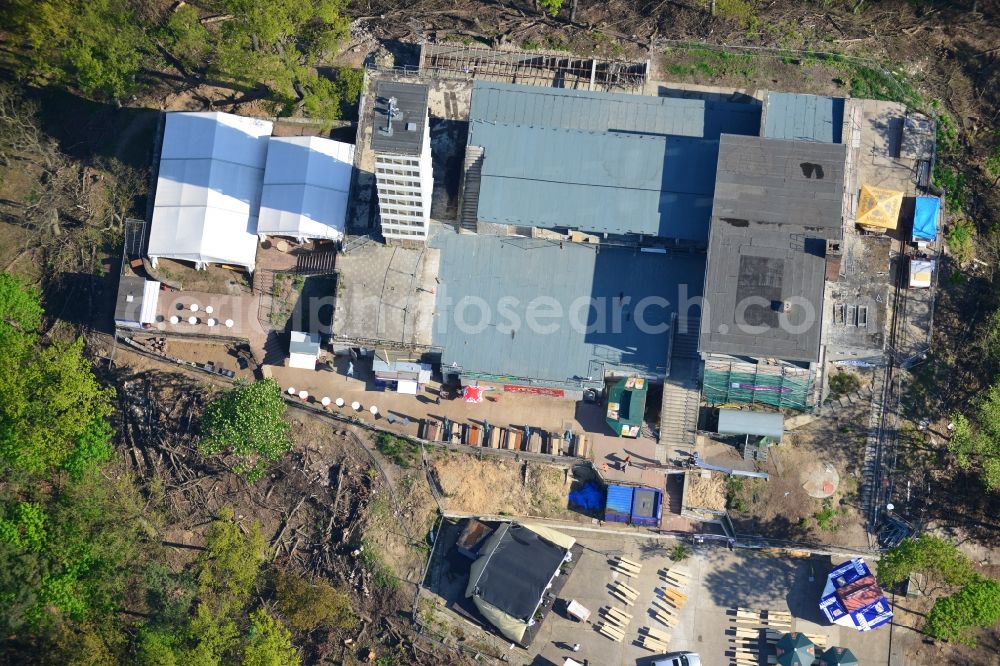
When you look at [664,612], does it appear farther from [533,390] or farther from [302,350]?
[302,350]

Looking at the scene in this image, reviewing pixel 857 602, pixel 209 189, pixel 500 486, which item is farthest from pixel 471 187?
pixel 857 602

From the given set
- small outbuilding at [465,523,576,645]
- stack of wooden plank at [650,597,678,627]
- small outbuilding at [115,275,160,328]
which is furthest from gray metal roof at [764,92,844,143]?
small outbuilding at [115,275,160,328]

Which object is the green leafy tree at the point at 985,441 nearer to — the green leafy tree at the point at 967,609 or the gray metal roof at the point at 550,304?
the green leafy tree at the point at 967,609

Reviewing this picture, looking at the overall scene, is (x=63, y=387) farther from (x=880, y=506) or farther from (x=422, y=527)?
(x=880, y=506)

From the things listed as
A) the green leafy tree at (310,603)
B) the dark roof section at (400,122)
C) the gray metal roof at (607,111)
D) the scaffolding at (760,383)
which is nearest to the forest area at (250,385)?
the green leafy tree at (310,603)

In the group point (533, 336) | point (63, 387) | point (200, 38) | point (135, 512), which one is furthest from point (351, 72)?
point (135, 512)

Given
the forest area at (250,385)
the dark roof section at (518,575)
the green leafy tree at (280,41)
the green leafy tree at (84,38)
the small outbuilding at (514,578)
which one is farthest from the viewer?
the small outbuilding at (514,578)
